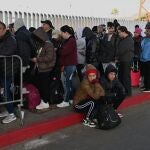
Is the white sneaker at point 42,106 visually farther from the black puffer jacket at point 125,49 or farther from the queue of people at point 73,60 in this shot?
the black puffer jacket at point 125,49

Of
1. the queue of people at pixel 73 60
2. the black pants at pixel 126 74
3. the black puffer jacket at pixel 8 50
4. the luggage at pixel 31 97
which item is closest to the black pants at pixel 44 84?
the queue of people at pixel 73 60

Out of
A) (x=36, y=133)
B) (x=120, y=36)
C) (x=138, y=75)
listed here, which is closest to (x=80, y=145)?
(x=36, y=133)

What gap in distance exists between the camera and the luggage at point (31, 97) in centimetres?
893

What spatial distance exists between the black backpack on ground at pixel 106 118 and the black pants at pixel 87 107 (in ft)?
0.60

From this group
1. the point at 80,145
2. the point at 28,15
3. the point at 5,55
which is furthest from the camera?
the point at 28,15

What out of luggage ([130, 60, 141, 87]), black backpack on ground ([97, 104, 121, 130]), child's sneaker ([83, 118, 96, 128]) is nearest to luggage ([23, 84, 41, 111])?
child's sneaker ([83, 118, 96, 128])

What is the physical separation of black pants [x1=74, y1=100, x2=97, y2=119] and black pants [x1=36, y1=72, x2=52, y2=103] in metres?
0.83

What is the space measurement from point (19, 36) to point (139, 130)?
287 centimetres

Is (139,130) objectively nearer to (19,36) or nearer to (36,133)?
(36,133)

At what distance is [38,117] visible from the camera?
848cm

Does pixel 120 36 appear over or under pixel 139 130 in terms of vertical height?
over

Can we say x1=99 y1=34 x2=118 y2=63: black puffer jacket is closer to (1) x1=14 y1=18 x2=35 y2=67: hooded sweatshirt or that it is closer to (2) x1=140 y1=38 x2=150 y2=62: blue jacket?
(2) x1=140 y1=38 x2=150 y2=62: blue jacket

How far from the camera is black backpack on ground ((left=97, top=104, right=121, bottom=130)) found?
806 centimetres

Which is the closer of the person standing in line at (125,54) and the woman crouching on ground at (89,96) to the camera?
the woman crouching on ground at (89,96)
